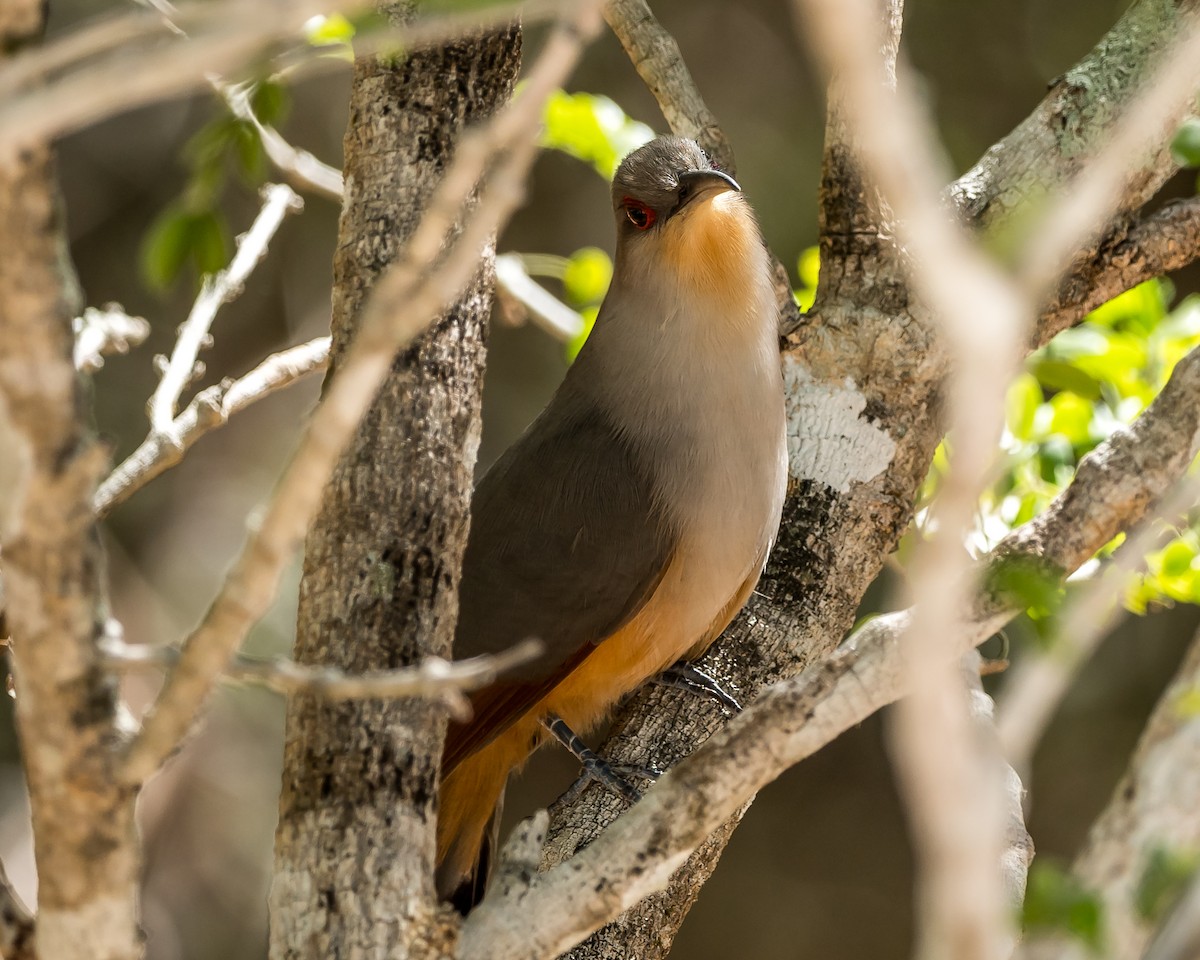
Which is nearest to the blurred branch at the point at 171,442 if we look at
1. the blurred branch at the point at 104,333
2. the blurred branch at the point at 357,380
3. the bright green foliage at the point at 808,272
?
the blurred branch at the point at 104,333

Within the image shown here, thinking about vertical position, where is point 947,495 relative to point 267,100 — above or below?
below

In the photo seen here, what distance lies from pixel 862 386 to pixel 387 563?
1044mm

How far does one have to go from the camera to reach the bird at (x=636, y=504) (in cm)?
239

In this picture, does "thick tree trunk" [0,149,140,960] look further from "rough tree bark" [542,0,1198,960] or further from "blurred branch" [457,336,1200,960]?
"rough tree bark" [542,0,1198,960]

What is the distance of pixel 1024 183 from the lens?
7.75 feet

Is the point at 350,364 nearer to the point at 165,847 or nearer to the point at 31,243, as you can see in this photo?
the point at 31,243

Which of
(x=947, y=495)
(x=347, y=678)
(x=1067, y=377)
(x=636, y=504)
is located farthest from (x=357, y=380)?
(x=1067, y=377)

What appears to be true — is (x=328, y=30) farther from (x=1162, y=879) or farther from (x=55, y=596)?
(x=1162, y=879)

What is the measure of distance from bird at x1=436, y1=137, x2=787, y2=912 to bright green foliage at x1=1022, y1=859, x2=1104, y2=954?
1.34 meters

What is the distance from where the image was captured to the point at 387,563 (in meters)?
1.63

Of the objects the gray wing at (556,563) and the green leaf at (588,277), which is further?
the green leaf at (588,277)

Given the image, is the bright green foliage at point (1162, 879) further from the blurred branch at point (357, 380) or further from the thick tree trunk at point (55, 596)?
the thick tree trunk at point (55, 596)

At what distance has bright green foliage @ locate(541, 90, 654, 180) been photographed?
2734 mm

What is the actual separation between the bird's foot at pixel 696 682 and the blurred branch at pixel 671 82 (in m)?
0.66
